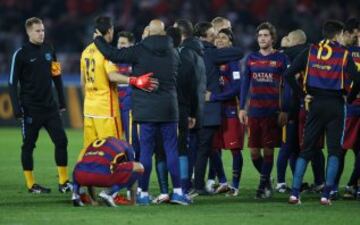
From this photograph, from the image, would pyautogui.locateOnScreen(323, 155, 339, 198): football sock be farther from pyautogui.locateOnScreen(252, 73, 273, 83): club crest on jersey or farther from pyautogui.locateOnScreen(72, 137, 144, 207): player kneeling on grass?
pyautogui.locateOnScreen(72, 137, 144, 207): player kneeling on grass

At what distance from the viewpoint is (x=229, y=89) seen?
1257 cm

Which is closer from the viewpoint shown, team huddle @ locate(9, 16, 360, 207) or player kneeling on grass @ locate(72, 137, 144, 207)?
player kneeling on grass @ locate(72, 137, 144, 207)

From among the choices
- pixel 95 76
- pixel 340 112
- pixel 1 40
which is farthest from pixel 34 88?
pixel 1 40

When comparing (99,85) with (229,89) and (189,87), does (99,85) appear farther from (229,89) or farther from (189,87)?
(229,89)

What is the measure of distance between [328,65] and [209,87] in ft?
6.55

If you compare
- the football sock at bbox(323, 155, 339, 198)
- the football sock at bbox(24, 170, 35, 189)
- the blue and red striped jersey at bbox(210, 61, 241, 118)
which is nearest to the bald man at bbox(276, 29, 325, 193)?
the blue and red striped jersey at bbox(210, 61, 241, 118)

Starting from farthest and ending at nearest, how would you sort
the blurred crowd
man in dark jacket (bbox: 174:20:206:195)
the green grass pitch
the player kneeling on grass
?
the blurred crowd → man in dark jacket (bbox: 174:20:206:195) → the player kneeling on grass → the green grass pitch

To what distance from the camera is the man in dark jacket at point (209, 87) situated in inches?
480

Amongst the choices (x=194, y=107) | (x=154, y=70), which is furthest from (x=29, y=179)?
(x=154, y=70)

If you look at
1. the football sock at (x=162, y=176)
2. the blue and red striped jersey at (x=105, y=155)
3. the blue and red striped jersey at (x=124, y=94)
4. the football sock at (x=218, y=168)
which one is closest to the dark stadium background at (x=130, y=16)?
the blue and red striped jersey at (x=124, y=94)

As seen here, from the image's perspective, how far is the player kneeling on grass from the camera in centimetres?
1055

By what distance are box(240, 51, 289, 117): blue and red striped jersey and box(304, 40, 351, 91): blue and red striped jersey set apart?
1.12 m

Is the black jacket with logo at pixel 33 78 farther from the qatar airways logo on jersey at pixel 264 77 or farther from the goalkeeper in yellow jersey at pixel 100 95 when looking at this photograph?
the qatar airways logo on jersey at pixel 264 77

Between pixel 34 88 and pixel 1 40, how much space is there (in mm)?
14424
